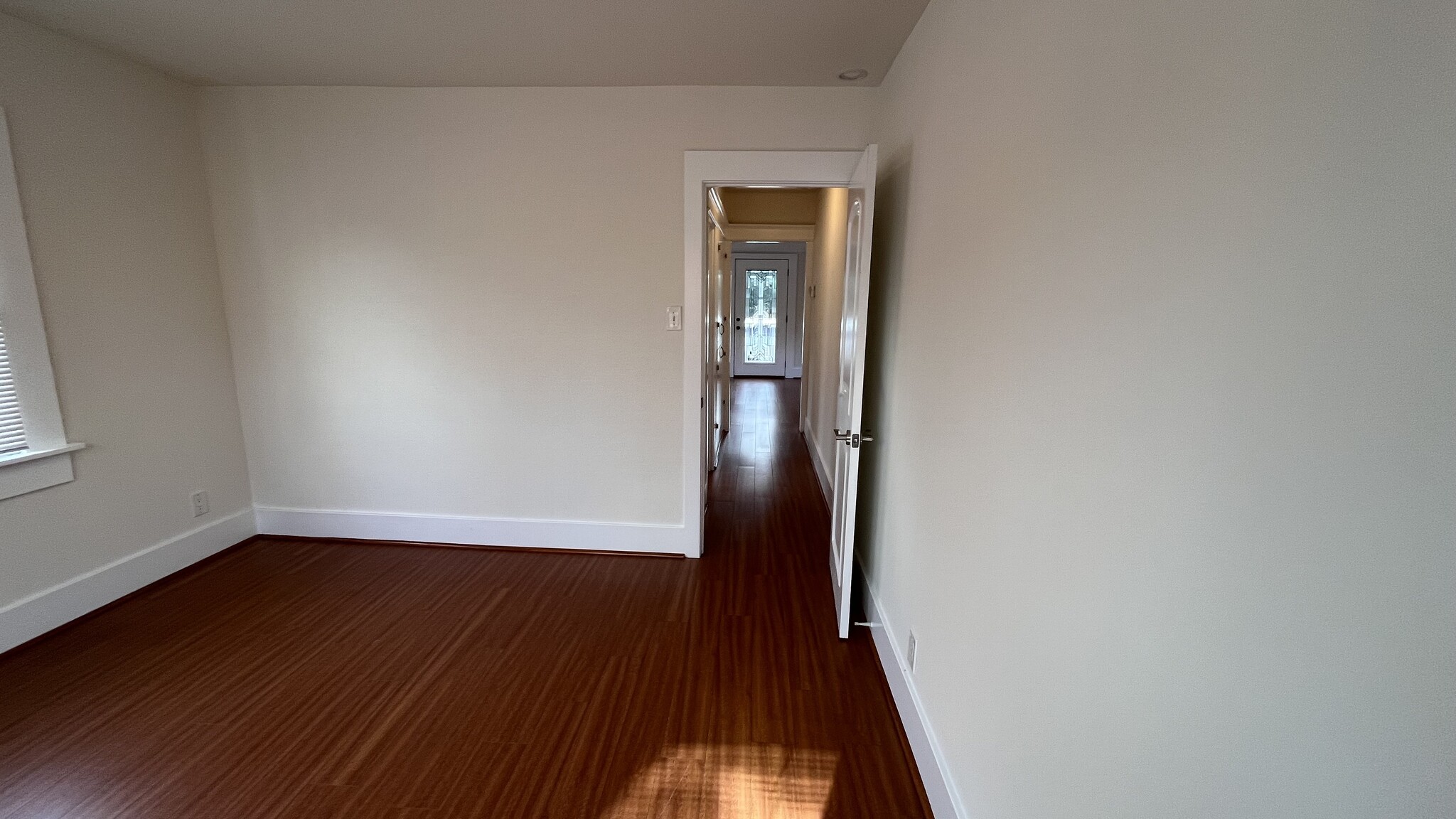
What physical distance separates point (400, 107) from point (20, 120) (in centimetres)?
138

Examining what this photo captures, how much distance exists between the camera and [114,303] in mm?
2625

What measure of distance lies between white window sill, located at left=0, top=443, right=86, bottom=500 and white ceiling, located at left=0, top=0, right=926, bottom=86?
1.71 metres

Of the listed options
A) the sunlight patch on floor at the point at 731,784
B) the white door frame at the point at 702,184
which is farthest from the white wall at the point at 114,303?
the sunlight patch on floor at the point at 731,784

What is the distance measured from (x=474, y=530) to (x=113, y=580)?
1.55 m

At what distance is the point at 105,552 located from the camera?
265 cm

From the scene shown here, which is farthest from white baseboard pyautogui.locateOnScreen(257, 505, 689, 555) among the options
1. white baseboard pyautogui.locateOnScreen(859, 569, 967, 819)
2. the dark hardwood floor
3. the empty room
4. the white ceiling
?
the white ceiling

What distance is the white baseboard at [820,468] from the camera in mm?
3977

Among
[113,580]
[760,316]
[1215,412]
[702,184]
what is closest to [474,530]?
[113,580]

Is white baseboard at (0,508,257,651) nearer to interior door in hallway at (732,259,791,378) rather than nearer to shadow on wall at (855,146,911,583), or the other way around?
shadow on wall at (855,146,911,583)

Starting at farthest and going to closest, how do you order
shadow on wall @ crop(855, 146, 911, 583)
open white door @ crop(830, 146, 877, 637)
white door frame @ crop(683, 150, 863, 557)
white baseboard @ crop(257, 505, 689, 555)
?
1. white baseboard @ crop(257, 505, 689, 555)
2. white door frame @ crop(683, 150, 863, 557)
3. shadow on wall @ crop(855, 146, 911, 583)
4. open white door @ crop(830, 146, 877, 637)

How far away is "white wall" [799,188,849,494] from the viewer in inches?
154

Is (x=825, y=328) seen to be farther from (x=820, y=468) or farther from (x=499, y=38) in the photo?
(x=499, y=38)

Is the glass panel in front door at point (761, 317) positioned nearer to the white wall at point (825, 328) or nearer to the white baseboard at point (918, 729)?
the white wall at point (825, 328)

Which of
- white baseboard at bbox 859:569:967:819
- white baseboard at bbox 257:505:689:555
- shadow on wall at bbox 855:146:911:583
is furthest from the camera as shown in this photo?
white baseboard at bbox 257:505:689:555
